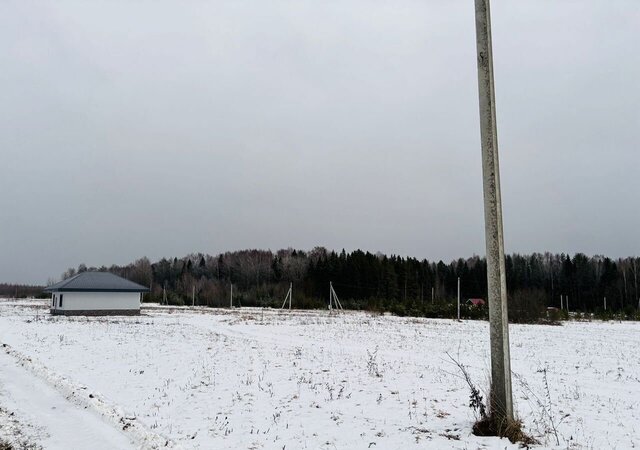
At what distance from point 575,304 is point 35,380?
272 feet

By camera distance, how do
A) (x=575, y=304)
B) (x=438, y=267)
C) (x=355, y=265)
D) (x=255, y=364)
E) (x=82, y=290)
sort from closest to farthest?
(x=255, y=364), (x=82, y=290), (x=355, y=265), (x=575, y=304), (x=438, y=267)

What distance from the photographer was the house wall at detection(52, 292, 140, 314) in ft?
118

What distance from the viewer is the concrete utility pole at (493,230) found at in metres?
5.50

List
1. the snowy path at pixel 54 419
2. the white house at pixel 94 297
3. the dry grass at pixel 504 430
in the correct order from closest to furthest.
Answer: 1. the dry grass at pixel 504 430
2. the snowy path at pixel 54 419
3. the white house at pixel 94 297

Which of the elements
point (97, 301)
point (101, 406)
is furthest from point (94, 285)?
point (101, 406)

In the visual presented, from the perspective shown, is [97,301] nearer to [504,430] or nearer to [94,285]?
[94,285]

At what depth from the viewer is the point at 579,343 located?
19.1 meters

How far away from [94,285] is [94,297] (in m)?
0.99

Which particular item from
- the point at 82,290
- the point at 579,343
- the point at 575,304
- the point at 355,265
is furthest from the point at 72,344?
the point at 575,304

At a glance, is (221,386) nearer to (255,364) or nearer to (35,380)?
(255,364)

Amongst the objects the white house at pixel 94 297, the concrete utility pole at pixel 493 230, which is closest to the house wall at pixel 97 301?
the white house at pixel 94 297

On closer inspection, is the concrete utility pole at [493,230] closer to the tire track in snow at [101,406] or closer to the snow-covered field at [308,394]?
the snow-covered field at [308,394]

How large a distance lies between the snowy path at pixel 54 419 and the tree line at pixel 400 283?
118 ft

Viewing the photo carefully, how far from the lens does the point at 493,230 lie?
5.70m
